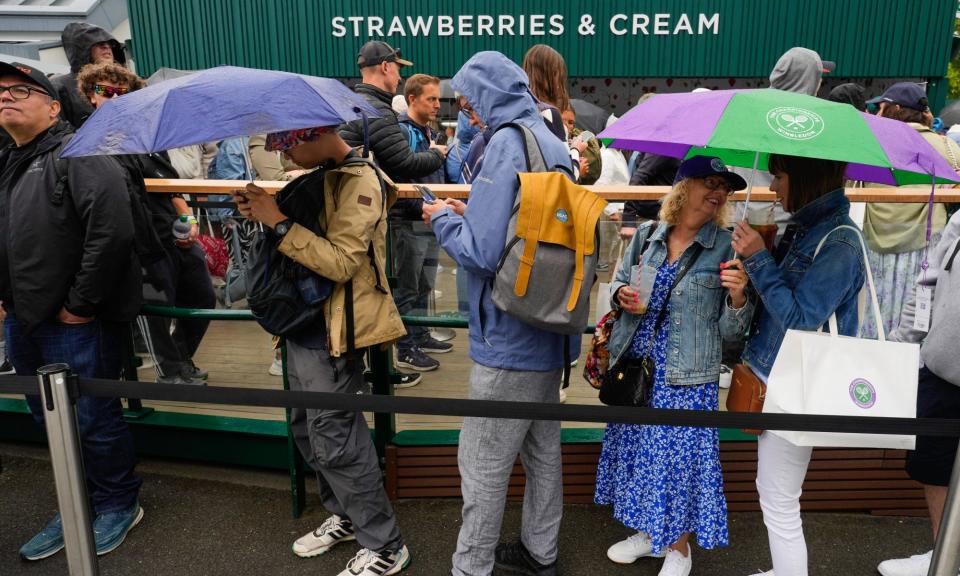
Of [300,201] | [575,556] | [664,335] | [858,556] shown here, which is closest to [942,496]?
[858,556]

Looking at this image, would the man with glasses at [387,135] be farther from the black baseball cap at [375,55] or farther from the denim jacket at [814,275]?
the denim jacket at [814,275]

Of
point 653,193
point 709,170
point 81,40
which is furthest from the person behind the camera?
point 81,40

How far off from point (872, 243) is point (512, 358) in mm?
2508

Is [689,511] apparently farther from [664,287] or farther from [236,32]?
[236,32]

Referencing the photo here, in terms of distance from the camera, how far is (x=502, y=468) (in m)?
2.60

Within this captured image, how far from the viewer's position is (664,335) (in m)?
2.66

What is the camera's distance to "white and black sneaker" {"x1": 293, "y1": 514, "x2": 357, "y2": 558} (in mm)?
3131

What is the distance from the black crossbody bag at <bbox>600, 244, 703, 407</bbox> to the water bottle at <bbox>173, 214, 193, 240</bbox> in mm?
2484

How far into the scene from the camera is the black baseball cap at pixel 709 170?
251 cm

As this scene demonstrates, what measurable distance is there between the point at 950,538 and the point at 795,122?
4.10 feet

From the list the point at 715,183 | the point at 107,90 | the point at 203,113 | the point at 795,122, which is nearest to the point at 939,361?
the point at 715,183

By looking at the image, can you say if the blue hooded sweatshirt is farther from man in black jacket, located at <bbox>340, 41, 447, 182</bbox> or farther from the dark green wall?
the dark green wall

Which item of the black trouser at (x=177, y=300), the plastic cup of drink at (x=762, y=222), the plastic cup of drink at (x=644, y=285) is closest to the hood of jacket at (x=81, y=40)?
the black trouser at (x=177, y=300)

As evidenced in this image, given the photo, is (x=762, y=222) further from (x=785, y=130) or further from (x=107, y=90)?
(x=107, y=90)
